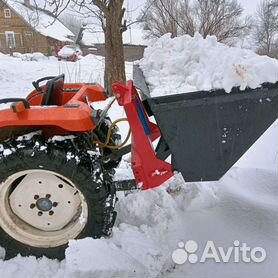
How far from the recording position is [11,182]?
221 cm

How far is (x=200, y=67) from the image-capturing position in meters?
2.29

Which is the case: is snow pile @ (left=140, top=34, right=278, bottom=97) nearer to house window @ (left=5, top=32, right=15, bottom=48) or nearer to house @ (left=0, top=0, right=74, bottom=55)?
house @ (left=0, top=0, right=74, bottom=55)

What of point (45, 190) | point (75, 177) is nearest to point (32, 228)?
point (45, 190)

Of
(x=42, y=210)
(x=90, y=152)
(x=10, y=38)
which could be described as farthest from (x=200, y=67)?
(x=10, y=38)

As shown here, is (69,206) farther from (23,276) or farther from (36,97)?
(36,97)

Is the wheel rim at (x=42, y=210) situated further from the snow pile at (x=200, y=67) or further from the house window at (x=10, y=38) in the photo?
the house window at (x=10, y=38)

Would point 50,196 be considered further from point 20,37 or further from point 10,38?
point 10,38

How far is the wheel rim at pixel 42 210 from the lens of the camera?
89.5 inches

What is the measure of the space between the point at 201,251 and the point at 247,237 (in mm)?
337

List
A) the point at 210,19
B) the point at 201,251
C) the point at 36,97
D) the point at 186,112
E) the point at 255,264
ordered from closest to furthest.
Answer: the point at 186,112 → the point at 255,264 → the point at 201,251 → the point at 36,97 → the point at 210,19

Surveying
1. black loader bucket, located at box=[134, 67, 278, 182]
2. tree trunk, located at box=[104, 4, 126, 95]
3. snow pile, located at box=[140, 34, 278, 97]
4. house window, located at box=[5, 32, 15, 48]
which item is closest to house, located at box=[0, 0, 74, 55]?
house window, located at box=[5, 32, 15, 48]

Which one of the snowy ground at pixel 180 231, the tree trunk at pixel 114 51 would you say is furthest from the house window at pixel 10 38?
the snowy ground at pixel 180 231

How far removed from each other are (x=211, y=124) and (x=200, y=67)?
0.47 m

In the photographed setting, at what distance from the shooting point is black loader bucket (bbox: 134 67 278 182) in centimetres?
196
